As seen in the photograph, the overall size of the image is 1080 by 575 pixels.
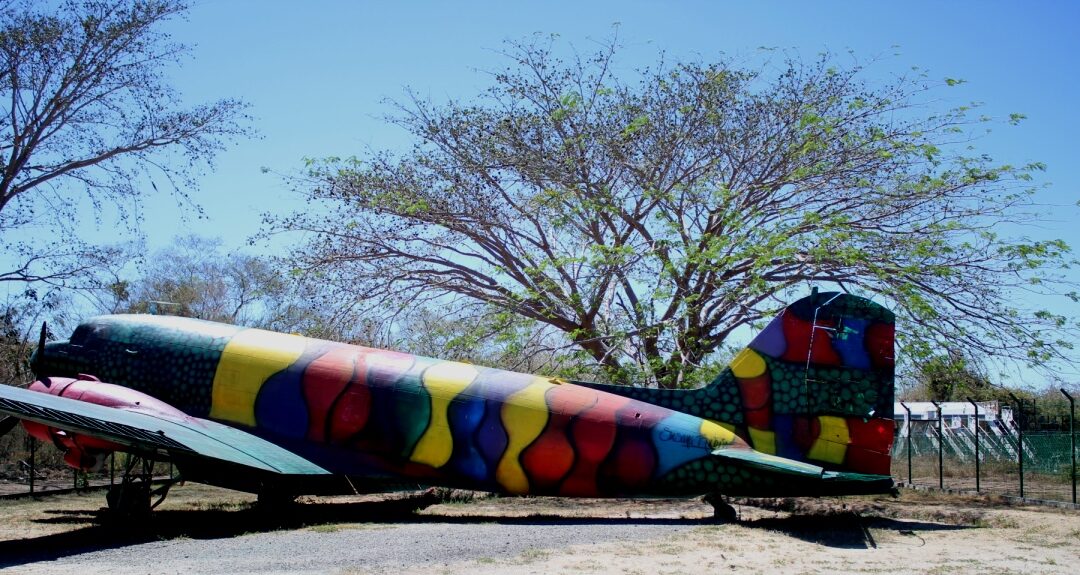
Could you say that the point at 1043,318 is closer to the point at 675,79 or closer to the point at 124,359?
the point at 675,79

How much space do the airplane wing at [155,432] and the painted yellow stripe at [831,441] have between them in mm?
8651

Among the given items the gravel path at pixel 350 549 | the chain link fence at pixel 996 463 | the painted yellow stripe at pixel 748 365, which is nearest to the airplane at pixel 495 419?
the painted yellow stripe at pixel 748 365

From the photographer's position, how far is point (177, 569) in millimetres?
10906

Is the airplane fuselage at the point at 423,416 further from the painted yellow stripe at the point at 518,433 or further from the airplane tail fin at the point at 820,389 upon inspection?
the airplane tail fin at the point at 820,389

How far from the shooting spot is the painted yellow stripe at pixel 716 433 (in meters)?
15.7

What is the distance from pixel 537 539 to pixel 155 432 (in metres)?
6.19

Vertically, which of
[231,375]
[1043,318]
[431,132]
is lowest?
[231,375]

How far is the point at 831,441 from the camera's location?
1543 cm

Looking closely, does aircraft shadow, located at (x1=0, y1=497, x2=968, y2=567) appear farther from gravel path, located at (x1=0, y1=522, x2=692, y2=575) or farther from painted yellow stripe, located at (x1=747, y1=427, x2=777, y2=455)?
painted yellow stripe, located at (x1=747, y1=427, x2=777, y2=455)

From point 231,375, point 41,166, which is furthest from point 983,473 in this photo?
point 41,166

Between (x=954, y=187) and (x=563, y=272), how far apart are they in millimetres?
10056

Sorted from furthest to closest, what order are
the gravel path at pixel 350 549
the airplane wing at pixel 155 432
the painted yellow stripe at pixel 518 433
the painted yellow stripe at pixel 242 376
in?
the painted yellow stripe at pixel 242 376, the painted yellow stripe at pixel 518 433, the airplane wing at pixel 155 432, the gravel path at pixel 350 549

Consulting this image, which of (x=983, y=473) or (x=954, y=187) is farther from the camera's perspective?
A: (x=983, y=473)

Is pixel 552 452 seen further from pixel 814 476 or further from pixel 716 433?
pixel 814 476
